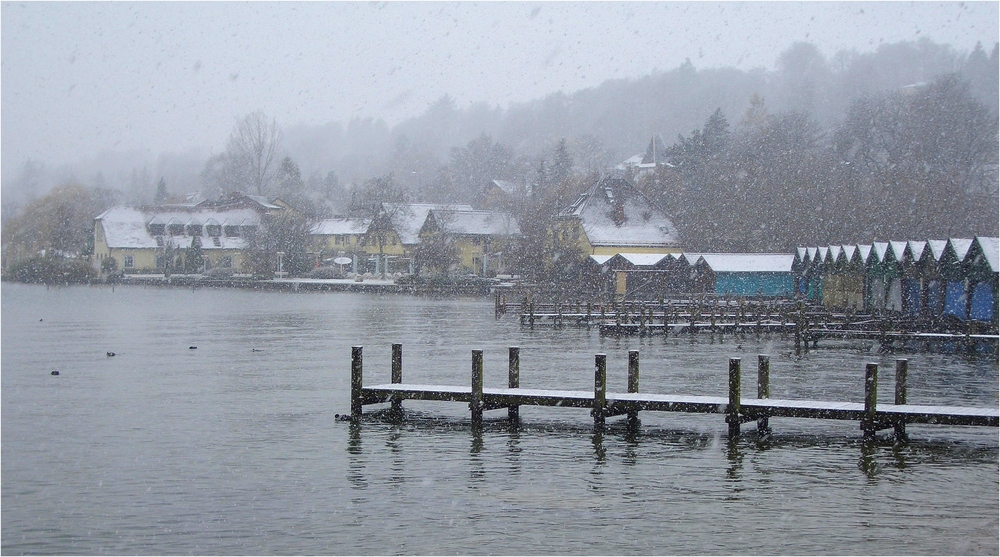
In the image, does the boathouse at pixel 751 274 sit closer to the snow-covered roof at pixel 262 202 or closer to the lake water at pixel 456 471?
the lake water at pixel 456 471

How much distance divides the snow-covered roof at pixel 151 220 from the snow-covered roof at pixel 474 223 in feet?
83.5

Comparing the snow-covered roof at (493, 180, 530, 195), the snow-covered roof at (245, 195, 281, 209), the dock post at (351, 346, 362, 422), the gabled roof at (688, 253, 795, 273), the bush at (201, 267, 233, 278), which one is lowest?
the dock post at (351, 346, 362, 422)

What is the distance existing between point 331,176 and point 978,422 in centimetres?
14251

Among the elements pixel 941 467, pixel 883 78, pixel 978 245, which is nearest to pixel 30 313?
pixel 978 245

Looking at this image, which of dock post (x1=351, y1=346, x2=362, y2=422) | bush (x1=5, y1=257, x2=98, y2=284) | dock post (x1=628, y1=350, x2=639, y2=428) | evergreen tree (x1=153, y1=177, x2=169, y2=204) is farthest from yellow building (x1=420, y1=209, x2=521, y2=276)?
dock post (x1=628, y1=350, x2=639, y2=428)

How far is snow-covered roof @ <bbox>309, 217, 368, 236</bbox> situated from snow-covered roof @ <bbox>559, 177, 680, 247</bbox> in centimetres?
3335

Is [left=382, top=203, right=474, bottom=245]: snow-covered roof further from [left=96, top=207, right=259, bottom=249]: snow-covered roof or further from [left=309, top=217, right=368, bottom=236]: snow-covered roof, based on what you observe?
[left=96, top=207, right=259, bottom=249]: snow-covered roof

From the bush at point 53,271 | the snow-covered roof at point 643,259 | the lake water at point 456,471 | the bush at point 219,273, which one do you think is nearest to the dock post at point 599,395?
the lake water at point 456,471

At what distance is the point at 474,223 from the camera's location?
101938 millimetres

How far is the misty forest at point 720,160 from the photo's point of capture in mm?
75875

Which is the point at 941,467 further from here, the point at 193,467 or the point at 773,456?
the point at 193,467

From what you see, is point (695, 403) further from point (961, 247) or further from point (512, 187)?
point (512, 187)

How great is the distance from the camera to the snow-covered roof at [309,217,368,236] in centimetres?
11408

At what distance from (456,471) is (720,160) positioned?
244 feet
